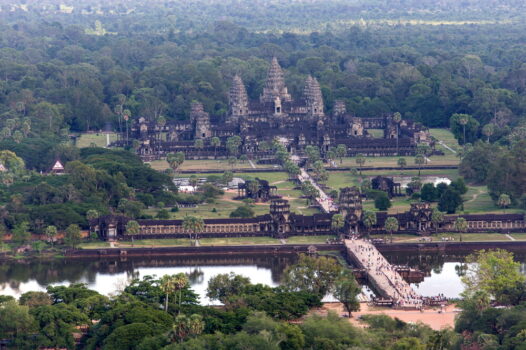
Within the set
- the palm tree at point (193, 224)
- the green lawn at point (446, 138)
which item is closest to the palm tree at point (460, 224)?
the palm tree at point (193, 224)

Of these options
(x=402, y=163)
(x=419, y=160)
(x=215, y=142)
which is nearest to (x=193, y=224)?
(x=402, y=163)

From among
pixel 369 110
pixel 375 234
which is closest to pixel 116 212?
pixel 375 234

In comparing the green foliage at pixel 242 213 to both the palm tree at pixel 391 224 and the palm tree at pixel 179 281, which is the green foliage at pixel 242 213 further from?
the palm tree at pixel 179 281

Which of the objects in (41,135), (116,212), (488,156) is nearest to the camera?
(116,212)

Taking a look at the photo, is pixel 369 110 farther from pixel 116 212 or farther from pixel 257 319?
pixel 257 319

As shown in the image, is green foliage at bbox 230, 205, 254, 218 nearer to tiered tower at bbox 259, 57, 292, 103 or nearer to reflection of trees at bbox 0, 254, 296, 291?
reflection of trees at bbox 0, 254, 296, 291
